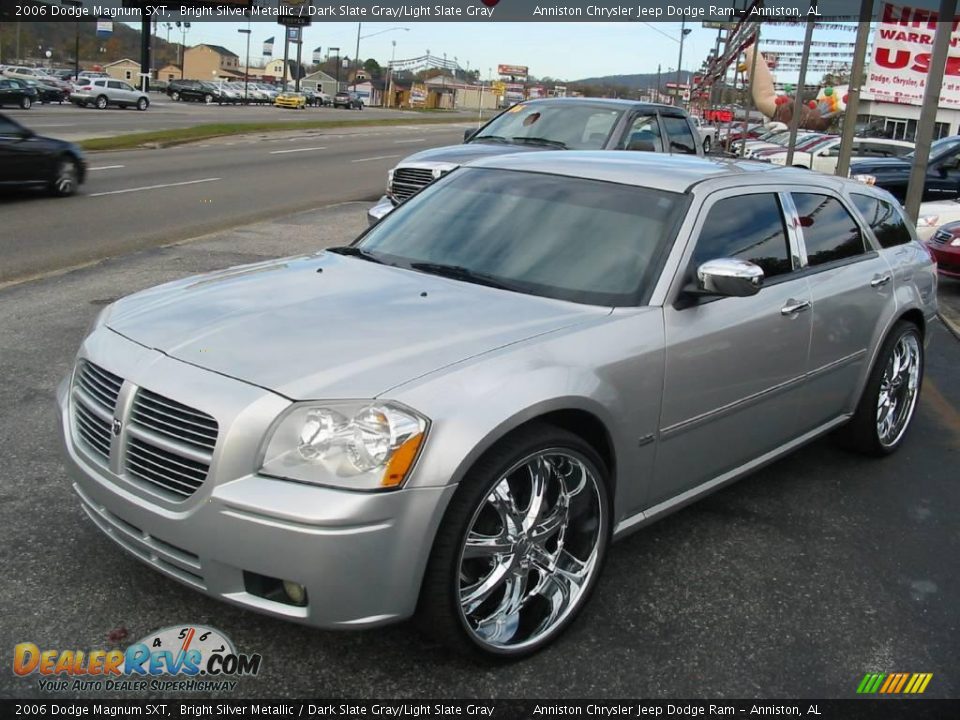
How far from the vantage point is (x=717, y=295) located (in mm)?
3695

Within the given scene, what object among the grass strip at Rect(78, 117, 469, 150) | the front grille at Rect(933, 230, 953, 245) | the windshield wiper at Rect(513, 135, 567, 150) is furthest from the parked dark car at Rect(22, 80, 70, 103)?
the front grille at Rect(933, 230, 953, 245)

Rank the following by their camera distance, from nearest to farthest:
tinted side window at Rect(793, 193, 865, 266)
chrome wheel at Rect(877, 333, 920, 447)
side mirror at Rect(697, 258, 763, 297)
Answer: side mirror at Rect(697, 258, 763, 297) < tinted side window at Rect(793, 193, 865, 266) < chrome wheel at Rect(877, 333, 920, 447)

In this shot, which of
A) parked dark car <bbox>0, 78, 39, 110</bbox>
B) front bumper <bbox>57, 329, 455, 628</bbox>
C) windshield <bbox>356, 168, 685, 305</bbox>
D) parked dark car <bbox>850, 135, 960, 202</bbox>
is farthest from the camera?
parked dark car <bbox>0, 78, 39, 110</bbox>

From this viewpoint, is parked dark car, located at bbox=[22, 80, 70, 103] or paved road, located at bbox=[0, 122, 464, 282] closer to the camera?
paved road, located at bbox=[0, 122, 464, 282]

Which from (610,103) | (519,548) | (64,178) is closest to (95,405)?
(519,548)

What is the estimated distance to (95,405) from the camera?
125 inches

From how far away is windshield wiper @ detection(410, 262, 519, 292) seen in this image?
149 inches

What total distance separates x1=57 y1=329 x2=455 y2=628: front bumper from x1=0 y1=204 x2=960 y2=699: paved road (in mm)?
346

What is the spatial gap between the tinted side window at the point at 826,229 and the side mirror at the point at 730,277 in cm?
116

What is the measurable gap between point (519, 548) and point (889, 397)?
3.15 meters

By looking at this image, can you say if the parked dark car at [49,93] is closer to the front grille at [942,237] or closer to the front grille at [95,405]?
the front grille at [942,237]

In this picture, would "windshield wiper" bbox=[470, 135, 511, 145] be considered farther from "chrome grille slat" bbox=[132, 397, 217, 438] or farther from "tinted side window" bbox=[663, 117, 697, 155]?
"chrome grille slat" bbox=[132, 397, 217, 438]

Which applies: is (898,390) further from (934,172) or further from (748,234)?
(934,172)

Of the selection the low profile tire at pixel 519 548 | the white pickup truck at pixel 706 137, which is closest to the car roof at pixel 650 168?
the low profile tire at pixel 519 548
